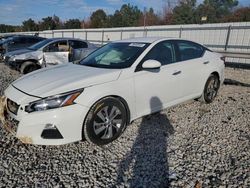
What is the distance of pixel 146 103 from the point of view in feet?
12.2

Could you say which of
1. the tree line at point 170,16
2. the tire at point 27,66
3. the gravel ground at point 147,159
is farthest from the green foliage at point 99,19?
the gravel ground at point 147,159

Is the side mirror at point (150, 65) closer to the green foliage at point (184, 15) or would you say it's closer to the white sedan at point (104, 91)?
the white sedan at point (104, 91)

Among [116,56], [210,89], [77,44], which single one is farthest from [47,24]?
[116,56]

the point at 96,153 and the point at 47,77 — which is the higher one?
the point at 47,77

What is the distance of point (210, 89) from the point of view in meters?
5.18

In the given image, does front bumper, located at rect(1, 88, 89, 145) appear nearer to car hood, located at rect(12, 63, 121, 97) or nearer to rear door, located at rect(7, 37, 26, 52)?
car hood, located at rect(12, 63, 121, 97)

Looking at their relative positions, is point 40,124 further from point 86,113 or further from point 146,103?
point 146,103

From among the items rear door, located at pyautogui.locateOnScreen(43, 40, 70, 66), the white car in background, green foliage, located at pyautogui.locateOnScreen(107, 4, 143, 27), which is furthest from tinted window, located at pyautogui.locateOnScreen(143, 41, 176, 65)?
green foliage, located at pyautogui.locateOnScreen(107, 4, 143, 27)

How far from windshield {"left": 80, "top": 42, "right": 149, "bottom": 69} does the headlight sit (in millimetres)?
992

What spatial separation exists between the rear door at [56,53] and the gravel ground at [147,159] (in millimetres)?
4819

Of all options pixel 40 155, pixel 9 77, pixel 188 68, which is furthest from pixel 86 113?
pixel 9 77

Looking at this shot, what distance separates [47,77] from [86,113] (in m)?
0.92

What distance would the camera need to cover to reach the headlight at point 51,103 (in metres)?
2.83

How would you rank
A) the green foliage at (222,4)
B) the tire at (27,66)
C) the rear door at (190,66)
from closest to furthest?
the rear door at (190,66), the tire at (27,66), the green foliage at (222,4)
